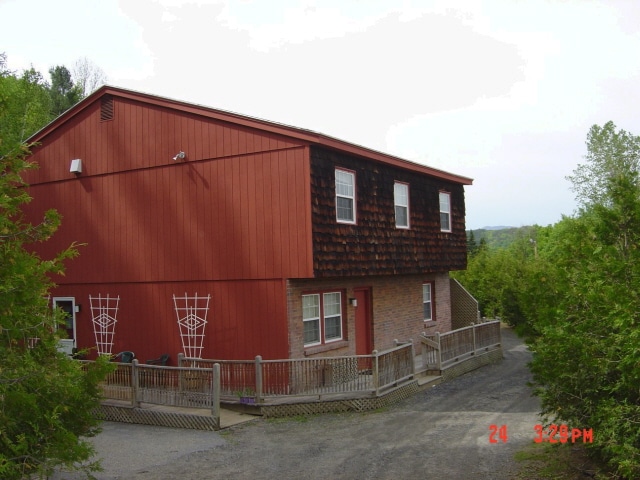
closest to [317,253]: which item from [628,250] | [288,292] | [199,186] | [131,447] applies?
[288,292]

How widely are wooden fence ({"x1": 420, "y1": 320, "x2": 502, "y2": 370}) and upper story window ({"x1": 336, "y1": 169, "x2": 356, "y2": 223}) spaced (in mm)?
3759

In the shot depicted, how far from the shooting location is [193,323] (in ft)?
49.5

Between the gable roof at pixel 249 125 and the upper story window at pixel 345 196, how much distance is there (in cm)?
60

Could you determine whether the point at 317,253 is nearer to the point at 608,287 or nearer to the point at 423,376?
the point at 423,376

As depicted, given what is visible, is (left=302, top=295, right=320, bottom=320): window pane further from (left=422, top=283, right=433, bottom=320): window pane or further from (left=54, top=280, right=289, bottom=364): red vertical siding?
(left=422, top=283, right=433, bottom=320): window pane

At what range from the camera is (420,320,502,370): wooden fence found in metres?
16.0

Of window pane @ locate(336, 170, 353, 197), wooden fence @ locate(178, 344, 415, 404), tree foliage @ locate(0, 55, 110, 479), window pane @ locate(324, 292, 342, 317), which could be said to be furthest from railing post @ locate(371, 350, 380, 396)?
tree foliage @ locate(0, 55, 110, 479)

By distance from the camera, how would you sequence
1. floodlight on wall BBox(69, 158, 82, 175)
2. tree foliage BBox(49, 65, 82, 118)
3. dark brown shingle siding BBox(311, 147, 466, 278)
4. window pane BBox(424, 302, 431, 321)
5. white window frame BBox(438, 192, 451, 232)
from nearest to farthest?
1. dark brown shingle siding BBox(311, 147, 466, 278)
2. floodlight on wall BBox(69, 158, 82, 175)
3. white window frame BBox(438, 192, 451, 232)
4. window pane BBox(424, 302, 431, 321)
5. tree foliage BBox(49, 65, 82, 118)

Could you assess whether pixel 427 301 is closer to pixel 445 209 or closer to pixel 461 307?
pixel 461 307

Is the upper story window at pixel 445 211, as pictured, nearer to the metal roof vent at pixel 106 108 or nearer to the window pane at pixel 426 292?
the window pane at pixel 426 292

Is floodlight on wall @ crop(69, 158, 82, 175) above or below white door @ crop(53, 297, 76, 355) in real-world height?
above

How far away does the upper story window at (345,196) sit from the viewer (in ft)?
49.3
